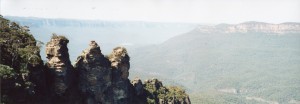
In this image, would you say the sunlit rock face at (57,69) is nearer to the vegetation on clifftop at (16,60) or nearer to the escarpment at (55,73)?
the escarpment at (55,73)

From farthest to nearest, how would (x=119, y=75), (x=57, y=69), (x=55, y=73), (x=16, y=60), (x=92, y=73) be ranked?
(x=119, y=75) < (x=92, y=73) < (x=57, y=69) < (x=55, y=73) < (x=16, y=60)

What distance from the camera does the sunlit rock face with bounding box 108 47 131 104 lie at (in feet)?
232

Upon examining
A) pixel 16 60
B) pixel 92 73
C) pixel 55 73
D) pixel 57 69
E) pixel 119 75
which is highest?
pixel 16 60

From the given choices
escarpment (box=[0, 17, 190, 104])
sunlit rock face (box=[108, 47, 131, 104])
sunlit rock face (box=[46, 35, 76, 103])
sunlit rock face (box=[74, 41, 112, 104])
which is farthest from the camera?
sunlit rock face (box=[108, 47, 131, 104])

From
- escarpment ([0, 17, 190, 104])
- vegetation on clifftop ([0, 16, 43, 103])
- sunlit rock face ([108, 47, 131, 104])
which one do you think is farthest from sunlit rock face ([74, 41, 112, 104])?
vegetation on clifftop ([0, 16, 43, 103])

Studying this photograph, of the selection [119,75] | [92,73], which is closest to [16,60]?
[92,73]

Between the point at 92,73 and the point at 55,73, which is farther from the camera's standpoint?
the point at 92,73

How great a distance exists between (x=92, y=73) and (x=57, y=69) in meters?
7.99

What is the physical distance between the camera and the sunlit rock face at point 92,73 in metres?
63.2

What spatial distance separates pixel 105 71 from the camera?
6562cm

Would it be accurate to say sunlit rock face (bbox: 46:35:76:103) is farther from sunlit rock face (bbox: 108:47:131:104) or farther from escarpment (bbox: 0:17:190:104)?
sunlit rock face (bbox: 108:47:131:104)

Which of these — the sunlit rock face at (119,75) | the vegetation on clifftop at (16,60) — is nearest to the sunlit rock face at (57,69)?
the vegetation on clifftop at (16,60)

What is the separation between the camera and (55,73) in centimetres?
5672

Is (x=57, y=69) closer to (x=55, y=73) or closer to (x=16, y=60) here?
(x=55, y=73)
